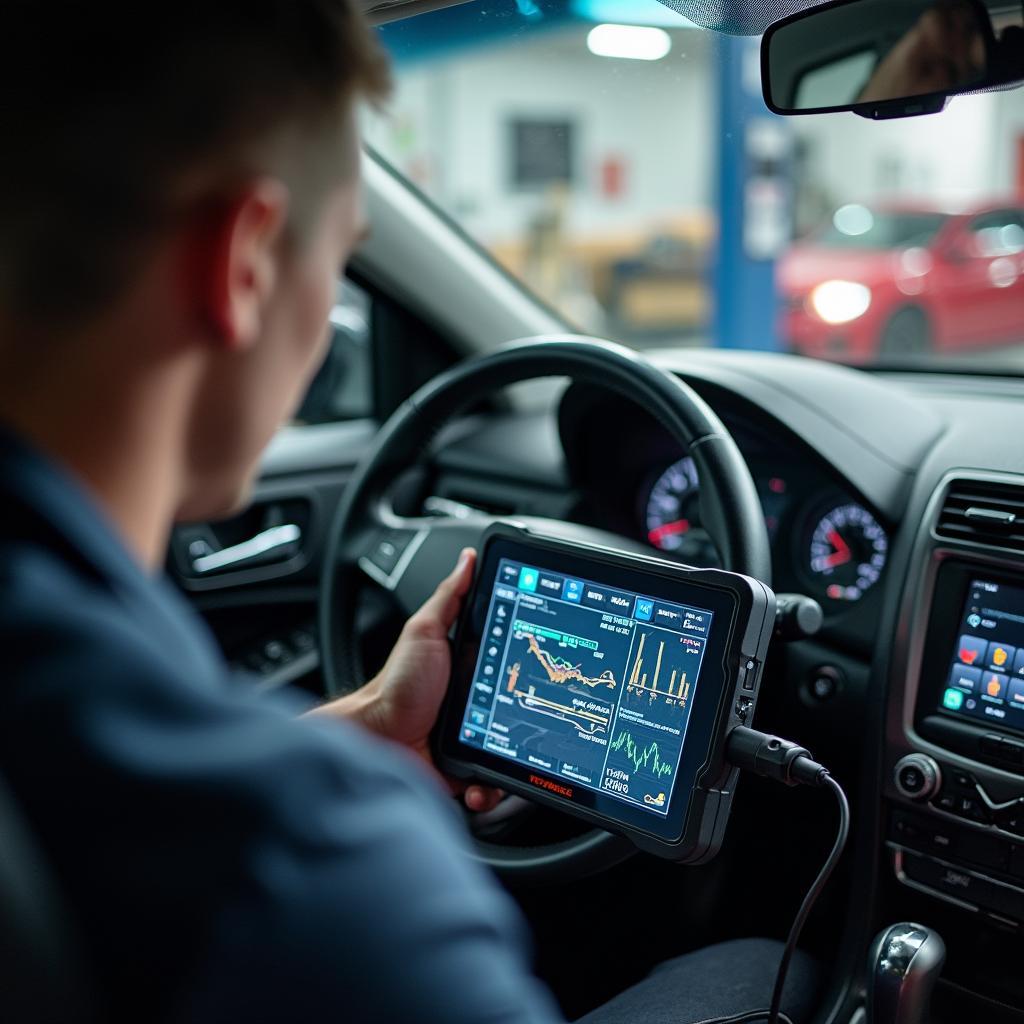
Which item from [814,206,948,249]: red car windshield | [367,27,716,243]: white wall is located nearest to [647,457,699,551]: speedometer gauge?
[814,206,948,249]: red car windshield

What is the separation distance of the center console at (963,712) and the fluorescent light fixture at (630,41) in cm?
72

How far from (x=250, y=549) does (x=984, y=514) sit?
141cm

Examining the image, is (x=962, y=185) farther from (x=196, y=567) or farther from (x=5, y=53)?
(x=5, y=53)

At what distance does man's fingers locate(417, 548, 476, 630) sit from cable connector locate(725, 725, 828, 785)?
0.43m

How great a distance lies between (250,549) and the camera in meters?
2.48

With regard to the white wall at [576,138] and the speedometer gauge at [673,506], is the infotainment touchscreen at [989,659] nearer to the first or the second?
the speedometer gauge at [673,506]

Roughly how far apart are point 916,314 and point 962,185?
38.5 feet

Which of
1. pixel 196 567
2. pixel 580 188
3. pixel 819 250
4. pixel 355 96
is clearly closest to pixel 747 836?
pixel 196 567

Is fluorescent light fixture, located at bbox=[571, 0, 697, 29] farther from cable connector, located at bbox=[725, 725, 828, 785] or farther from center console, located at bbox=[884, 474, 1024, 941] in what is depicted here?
cable connector, located at bbox=[725, 725, 828, 785]

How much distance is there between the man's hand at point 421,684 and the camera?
1559 millimetres

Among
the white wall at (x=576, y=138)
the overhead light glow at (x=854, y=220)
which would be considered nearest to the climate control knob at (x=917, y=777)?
the overhead light glow at (x=854, y=220)

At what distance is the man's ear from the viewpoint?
677mm

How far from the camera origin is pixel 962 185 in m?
18.8

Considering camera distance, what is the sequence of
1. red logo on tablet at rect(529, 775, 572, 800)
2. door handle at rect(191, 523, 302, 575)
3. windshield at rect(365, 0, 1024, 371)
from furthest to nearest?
door handle at rect(191, 523, 302, 575), windshield at rect(365, 0, 1024, 371), red logo on tablet at rect(529, 775, 572, 800)
